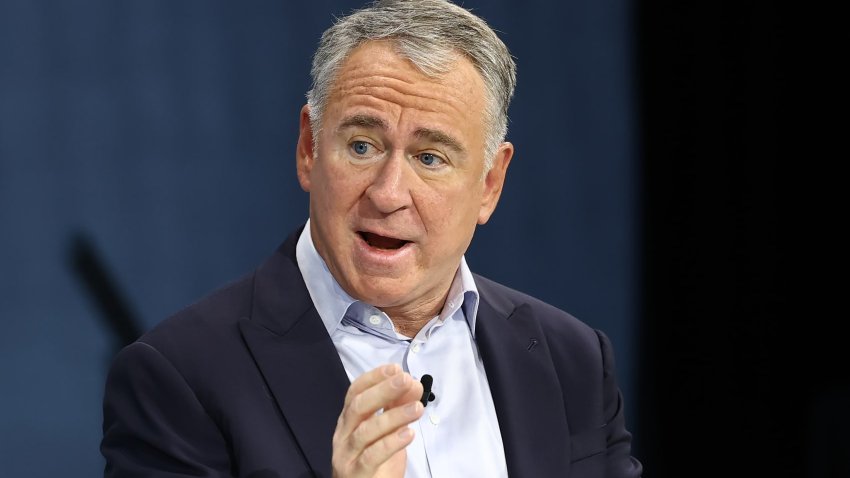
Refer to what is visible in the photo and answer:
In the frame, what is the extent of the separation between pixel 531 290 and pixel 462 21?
4.46ft

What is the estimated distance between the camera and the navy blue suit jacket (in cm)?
175

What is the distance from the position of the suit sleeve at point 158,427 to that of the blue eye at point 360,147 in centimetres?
42

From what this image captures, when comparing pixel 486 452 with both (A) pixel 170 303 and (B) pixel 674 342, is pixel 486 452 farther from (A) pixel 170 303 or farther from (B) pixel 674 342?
(B) pixel 674 342

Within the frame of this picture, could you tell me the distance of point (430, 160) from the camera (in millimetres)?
1853

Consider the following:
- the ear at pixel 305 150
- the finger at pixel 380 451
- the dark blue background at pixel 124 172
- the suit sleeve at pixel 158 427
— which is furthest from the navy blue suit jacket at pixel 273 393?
the dark blue background at pixel 124 172

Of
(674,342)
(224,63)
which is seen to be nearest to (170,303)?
(224,63)

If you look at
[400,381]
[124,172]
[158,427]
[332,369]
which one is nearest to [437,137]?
[332,369]

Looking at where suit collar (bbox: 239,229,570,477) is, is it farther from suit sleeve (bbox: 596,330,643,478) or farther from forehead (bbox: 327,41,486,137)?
forehead (bbox: 327,41,486,137)

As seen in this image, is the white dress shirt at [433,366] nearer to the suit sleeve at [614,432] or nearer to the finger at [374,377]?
the suit sleeve at [614,432]

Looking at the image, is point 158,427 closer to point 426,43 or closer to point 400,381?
point 400,381

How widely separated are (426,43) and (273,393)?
0.57 metres

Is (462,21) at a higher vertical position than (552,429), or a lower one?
higher

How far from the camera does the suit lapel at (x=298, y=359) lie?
1773 mm

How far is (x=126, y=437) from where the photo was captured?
1.77m
